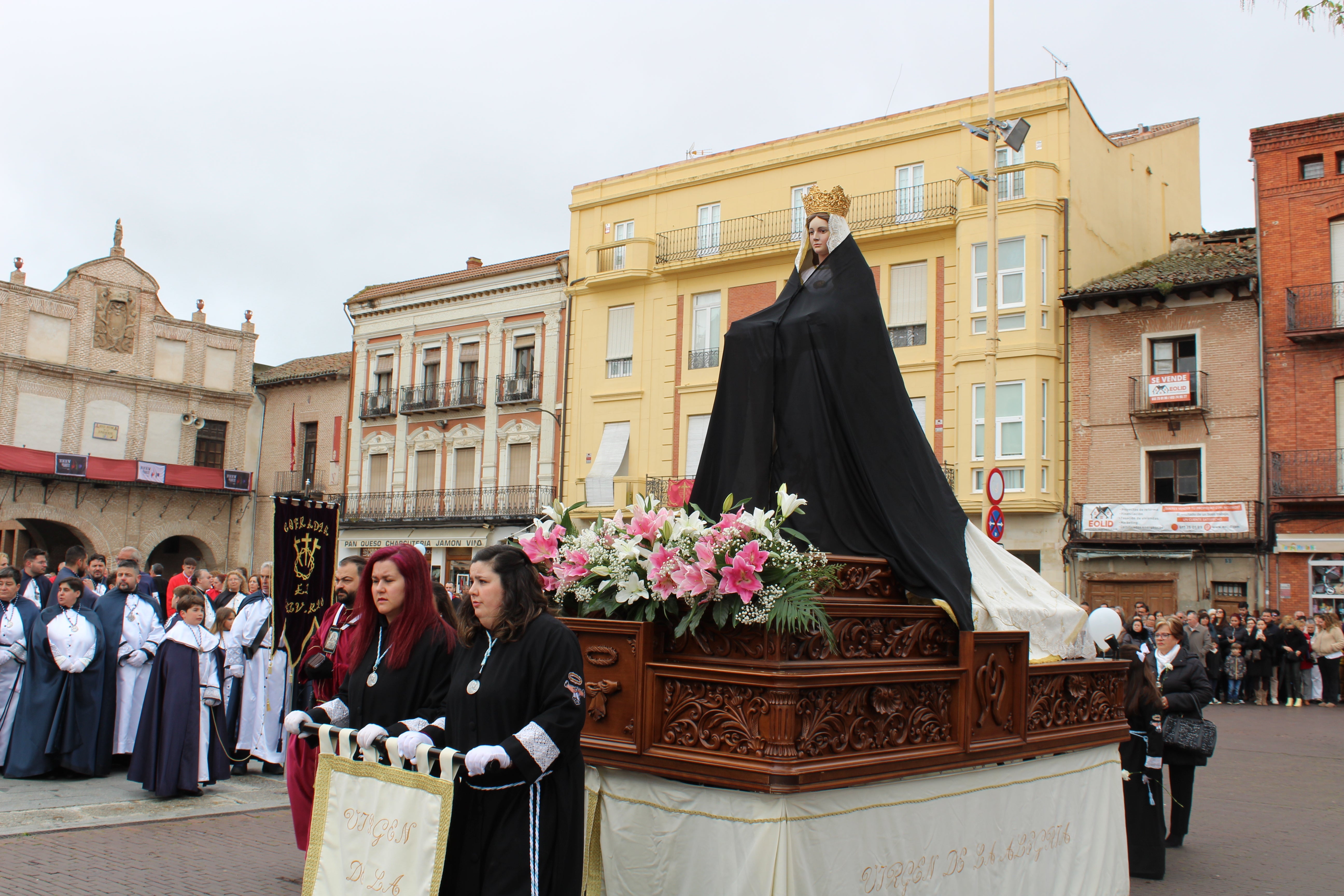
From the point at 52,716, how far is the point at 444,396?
25.9 m

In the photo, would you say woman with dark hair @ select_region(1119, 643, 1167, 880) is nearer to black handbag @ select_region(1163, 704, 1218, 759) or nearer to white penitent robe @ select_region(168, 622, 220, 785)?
black handbag @ select_region(1163, 704, 1218, 759)

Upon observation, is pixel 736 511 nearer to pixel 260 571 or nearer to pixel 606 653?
pixel 606 653

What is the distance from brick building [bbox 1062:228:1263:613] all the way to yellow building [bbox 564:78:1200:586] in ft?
2.00

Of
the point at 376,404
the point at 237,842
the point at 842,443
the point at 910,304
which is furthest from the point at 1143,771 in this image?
the point at 376,404

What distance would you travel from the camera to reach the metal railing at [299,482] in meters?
39.2

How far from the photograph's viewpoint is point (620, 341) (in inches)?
1226

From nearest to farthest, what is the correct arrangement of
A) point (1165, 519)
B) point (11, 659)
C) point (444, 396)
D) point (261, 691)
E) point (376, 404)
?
point (11, 659) → point (261, 691) → point (1165, 519) → point (444, 396) → point (376, 404)

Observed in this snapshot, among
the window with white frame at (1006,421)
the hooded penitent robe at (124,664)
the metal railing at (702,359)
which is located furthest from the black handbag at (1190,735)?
the metal railing at (702,359)

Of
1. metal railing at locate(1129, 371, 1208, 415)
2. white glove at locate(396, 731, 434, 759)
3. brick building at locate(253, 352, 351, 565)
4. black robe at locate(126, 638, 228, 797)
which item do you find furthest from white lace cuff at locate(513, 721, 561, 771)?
brick building at locate(253, 352, 351, 565)

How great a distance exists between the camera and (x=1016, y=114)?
25.0 meters

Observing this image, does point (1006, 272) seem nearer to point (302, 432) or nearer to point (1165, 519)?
point (1165, 519)

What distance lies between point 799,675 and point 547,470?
93.4 ft

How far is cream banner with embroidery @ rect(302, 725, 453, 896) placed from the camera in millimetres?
3904

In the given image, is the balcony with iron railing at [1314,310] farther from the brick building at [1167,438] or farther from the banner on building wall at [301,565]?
the banner on building wall at [301,565]
